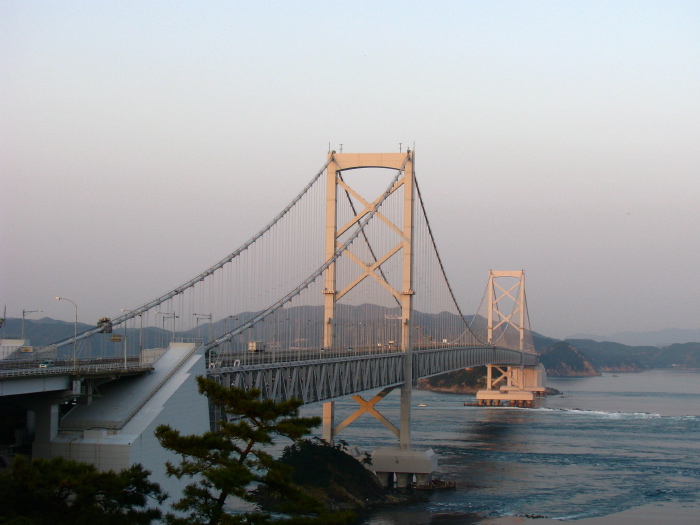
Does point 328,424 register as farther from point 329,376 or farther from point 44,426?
point 44,426

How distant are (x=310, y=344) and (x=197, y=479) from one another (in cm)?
1638

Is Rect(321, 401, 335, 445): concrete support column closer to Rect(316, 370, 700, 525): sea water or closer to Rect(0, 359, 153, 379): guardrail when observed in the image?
Rect(316, 370, 700, 525): sea water

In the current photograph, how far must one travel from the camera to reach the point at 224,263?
35000 mm

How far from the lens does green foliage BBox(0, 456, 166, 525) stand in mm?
17969

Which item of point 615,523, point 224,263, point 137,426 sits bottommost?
point 615,523

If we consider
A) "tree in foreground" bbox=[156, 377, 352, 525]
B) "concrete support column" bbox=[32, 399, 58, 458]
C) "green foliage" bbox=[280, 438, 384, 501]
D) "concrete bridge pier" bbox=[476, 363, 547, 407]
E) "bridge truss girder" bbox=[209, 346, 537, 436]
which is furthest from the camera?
"concrete bridge pier" bbox=[476, 363, 547, 407]

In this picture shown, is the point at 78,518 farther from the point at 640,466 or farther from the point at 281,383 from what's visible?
the point at 640,466

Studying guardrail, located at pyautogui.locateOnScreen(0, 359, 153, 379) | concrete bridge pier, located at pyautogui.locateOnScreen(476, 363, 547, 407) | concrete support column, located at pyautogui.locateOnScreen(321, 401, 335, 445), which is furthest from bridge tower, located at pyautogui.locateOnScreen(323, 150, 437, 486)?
concrete bridge pier, located at pyautogui.locateOnScreen(476, 363, 547, 407)

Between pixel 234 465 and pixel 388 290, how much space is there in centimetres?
2778

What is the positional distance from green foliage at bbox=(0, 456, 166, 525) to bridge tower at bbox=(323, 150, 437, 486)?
71.8 feet

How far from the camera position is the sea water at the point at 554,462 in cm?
3738

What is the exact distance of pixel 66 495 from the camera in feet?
60.4

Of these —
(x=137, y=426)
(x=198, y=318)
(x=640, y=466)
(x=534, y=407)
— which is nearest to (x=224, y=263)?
(x=198, y=318)

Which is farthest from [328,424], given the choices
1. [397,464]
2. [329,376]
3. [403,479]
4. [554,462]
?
[554,462]
